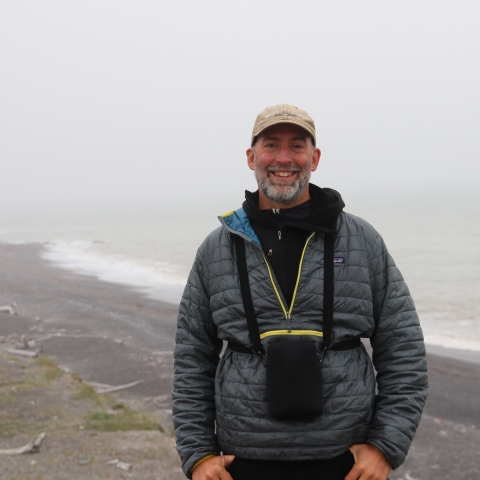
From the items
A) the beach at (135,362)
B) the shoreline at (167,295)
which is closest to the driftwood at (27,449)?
the beach at (135,362)

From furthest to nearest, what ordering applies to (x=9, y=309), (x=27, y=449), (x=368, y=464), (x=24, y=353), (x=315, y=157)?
(x=9, y=309), (x=24, y=353), (x=27, y=449), (x=315, y=157), (x=368, y=464)

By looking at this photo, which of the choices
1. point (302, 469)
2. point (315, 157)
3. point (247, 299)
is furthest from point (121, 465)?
point (315, 157)

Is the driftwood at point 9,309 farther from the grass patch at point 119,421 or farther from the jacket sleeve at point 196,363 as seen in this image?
the jacket sleeve at point 196,363

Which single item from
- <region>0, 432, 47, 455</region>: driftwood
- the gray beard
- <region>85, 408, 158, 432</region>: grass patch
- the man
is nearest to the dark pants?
the man

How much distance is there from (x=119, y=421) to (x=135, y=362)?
4.91 meters

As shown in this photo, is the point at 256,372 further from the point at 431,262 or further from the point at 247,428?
the point at 431,262

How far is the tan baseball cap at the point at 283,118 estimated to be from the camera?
262cm

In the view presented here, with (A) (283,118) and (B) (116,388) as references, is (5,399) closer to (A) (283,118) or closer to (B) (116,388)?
(B) (116,388)

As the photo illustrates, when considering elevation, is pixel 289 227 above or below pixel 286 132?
below

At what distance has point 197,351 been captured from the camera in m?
2.71

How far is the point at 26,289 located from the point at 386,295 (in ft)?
78.1

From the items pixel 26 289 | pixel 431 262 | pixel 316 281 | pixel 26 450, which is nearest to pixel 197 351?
pixel 316 281

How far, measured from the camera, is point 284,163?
2.67 meters

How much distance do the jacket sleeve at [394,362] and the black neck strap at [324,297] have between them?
→ 0.67ft
